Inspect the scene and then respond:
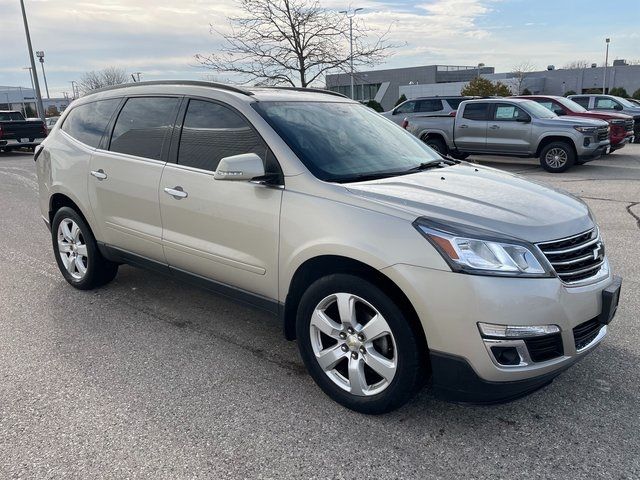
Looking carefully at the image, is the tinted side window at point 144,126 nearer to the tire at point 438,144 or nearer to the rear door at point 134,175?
the rear door at point 134,175

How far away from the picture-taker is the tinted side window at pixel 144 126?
4.14 meters

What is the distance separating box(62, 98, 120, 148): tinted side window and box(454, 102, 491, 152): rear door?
37.2ft

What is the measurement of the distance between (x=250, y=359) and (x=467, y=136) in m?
12.3

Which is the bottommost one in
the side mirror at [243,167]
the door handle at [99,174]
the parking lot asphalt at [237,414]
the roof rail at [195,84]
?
the parking lot asphalt at [237,414]

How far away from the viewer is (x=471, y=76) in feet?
237

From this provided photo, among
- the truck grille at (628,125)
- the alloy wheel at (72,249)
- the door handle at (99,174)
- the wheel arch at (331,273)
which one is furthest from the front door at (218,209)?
the truck grille at (628,125)

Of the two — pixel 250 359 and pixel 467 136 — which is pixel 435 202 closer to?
pixel 250 359

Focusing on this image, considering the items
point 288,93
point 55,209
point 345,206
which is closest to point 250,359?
point 345,206

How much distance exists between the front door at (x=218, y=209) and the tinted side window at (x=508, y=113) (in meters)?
11.5

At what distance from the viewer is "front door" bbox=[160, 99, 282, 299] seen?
3.39 meters

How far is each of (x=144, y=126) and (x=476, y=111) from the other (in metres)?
11.8

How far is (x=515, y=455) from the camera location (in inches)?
106

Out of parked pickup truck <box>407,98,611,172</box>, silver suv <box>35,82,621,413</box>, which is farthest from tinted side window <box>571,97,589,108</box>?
silver suv <box>35,82,621,413</box>

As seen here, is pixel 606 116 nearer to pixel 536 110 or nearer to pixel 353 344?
pixel 536 110
